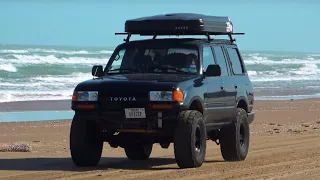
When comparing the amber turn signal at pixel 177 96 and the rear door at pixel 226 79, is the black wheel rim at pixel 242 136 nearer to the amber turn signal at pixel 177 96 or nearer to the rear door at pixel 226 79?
the rear door at pixel 226 79

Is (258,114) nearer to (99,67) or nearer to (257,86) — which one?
(99,67)

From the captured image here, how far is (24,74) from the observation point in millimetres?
46094

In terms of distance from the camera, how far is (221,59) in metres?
12.7

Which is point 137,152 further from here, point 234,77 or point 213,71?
point 213,71

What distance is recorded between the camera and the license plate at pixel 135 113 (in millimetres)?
10836

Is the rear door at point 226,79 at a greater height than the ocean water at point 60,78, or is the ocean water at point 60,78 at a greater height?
the rear door at point 226,79

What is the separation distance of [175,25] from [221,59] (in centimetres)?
102

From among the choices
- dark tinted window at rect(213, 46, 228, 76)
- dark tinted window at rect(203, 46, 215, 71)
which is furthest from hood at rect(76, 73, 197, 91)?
Answer: dark tinted window at rect(213, 46, 228, 76)

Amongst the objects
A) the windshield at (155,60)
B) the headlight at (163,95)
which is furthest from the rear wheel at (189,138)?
the windshield at (155,60)

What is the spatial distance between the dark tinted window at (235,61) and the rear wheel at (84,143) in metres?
2.71

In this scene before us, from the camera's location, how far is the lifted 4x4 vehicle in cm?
1088

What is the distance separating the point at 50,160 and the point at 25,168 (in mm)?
1080

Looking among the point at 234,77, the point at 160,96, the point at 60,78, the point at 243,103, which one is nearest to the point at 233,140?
the point at 243,103

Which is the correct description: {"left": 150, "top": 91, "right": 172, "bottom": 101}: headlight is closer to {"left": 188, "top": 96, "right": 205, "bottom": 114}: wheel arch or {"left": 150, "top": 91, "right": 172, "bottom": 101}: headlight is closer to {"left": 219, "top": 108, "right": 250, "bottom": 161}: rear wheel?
→ {"left": 188, "top": 96, "right": 205, "bottom": 114}: wheel arch
